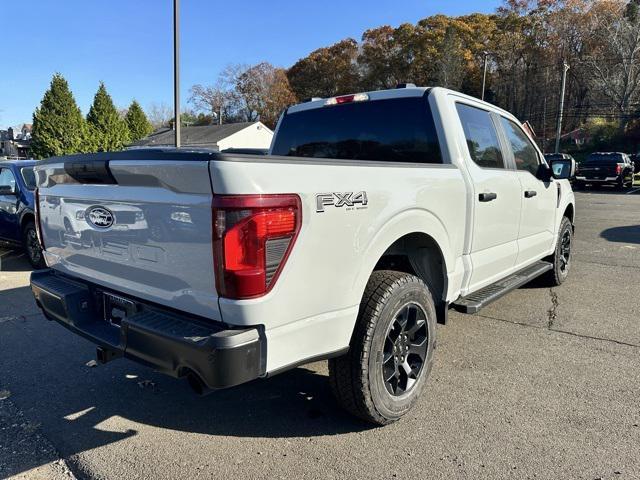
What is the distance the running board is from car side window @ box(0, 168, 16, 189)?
733cm

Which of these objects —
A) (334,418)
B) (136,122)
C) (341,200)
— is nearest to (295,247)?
(341,200)

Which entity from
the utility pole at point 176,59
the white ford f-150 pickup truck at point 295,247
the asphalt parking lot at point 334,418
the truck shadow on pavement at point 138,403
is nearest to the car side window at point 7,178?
the asphalt parking lot at point 334,418

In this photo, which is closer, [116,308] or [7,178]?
[116,308]

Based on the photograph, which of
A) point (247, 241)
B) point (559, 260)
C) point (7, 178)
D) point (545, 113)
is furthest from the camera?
point (545, 113)

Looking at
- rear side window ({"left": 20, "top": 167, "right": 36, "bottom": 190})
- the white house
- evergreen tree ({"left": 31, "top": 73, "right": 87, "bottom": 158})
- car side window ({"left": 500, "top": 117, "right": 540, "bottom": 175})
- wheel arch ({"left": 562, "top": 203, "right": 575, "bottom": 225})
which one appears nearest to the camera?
car side window ({"left": 500, "top": 117, "right": 540, "bottom": 175})

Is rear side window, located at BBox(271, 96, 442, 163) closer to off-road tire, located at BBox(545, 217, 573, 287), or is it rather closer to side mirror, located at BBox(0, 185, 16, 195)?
off-road tire, located at BBox(545, 217, 573, 287)

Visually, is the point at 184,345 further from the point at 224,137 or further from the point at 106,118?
the point at 106,118

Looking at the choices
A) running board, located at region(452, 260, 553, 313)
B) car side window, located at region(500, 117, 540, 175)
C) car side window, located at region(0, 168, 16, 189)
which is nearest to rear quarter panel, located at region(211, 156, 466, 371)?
running board, located at region(452, 260, 553, 313)

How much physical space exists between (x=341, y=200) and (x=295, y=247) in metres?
0.37

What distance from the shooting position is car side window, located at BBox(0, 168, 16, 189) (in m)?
7.74

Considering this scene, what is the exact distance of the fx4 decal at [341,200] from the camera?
225cm

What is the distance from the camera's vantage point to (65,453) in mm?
2664

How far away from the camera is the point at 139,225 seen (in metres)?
2.41

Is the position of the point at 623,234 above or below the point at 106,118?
below
